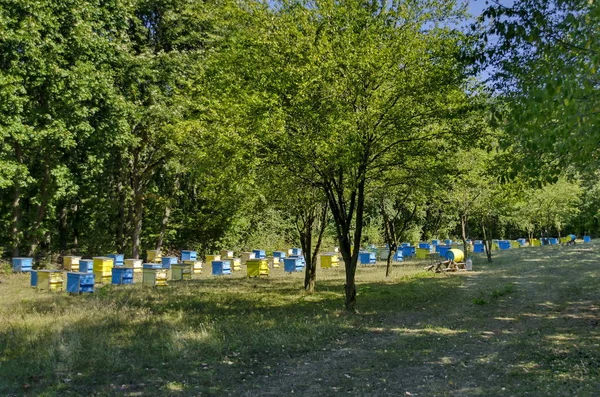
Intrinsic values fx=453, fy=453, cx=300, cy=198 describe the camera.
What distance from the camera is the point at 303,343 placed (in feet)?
28.7

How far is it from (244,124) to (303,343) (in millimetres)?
4850

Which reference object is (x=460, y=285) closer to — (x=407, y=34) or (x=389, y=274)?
(x=389, y=274)

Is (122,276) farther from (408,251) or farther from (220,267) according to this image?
(408,251)

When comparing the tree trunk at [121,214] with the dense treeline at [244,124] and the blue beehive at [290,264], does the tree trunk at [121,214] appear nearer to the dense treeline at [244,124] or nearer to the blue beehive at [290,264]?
the dense treeline at [244,124]

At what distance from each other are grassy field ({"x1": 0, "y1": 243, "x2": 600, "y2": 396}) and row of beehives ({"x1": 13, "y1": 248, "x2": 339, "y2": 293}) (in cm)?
96

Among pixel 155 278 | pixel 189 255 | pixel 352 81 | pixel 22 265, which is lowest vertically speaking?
pixel 155 278

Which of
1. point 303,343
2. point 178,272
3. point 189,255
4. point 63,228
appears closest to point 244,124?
point 303,343

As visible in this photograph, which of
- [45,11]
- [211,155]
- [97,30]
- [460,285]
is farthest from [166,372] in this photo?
[97,30]

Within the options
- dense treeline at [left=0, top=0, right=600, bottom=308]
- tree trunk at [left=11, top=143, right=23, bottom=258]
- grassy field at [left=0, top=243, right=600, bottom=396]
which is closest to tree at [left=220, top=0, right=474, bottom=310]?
dense treeline at [left=0, top=0, right=600, bottom=308]

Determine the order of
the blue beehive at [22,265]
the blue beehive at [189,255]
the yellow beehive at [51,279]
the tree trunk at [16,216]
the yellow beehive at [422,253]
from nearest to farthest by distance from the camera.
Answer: the yellow beehive at [51,279]
the blue beehive at [22,265]
the tree trunk at [16,216]
the blue beehive at [189,255]
the yellow beehive at [422,253]

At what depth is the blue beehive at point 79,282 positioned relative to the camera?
15078mm

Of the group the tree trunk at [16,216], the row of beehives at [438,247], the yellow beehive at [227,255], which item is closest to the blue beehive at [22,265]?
the tree trunk at [16,216]

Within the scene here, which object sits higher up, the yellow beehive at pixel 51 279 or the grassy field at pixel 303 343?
the yellow beehive at pixel 51 279

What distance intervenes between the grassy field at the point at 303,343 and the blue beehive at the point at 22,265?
22.2 ft
